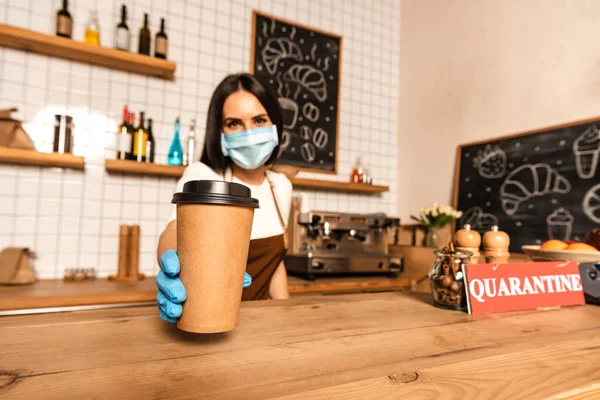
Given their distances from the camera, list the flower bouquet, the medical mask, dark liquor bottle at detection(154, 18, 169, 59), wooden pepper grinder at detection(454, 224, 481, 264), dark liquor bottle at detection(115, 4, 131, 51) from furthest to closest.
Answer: the flower bouquet, dark liquor bottle at detection(154, 18, 169, 59), dark liquor bottle at detection(115, 4, 131, 51), the medical mask, wooden pepper grinder at detection(454, 224, 481, 264)

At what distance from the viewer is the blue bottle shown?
2.30 metres

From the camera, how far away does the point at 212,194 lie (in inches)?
19.2

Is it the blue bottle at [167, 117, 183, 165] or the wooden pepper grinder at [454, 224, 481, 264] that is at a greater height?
the blue bottle at [167, 117, 183, 165]

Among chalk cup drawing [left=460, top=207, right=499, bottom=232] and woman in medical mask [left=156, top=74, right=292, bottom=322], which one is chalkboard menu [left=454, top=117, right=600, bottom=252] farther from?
woman in medical mask [left=156, top=74, right=292, bottom=322]

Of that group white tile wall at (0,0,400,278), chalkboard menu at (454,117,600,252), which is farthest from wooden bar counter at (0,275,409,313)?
chalkboard menu at (454,117,600,252)

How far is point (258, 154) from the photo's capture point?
1502mm

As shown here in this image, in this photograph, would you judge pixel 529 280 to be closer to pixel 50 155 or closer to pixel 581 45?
pixel 581 45

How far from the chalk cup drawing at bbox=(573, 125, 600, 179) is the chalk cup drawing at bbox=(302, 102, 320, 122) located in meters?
1.63

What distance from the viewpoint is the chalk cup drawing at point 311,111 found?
2871mm

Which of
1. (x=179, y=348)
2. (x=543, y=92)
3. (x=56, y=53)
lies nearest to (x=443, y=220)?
(x=543, y=92)

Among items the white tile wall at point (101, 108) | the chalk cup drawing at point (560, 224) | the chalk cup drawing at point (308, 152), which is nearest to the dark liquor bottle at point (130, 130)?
the white tile wall at point (101, 108)

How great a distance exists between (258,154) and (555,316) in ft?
3.51

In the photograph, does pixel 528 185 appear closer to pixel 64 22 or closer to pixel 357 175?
pixel 357 175

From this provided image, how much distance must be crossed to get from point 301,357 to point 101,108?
7.23 feet
